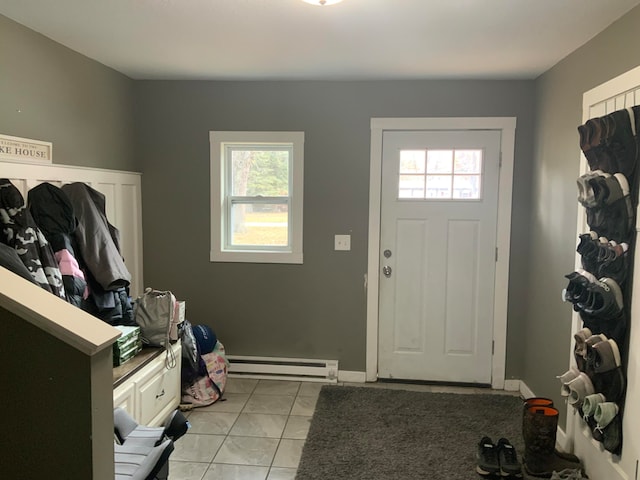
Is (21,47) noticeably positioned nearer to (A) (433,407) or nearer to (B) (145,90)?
(B) (145,90)

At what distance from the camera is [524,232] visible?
11.8 ft

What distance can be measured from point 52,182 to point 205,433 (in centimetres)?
172

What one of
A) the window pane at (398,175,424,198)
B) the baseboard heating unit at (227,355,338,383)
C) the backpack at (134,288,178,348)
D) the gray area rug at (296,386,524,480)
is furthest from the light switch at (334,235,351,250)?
the backpack at (134,288,178,348)

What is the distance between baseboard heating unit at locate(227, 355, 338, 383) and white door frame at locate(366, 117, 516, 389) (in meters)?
0.34

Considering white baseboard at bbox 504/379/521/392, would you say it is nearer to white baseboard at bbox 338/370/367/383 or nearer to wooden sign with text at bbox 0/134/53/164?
white baseboard at bbox 338/370/367/383

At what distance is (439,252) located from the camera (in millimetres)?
3674

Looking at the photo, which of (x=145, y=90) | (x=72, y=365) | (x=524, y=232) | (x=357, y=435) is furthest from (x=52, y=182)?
(x=524, y=232)

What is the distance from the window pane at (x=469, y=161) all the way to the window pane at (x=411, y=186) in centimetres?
29

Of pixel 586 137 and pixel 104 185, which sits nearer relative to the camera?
pixel 586 137

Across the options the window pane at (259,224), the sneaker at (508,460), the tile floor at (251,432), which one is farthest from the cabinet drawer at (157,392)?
the sneaker at (508,460)

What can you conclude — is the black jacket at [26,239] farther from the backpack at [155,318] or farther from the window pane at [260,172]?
the window pane at [260,172]

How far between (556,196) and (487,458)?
62.8 inches

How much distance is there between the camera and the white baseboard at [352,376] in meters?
3.81

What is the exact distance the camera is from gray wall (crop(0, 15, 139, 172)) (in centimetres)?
250
